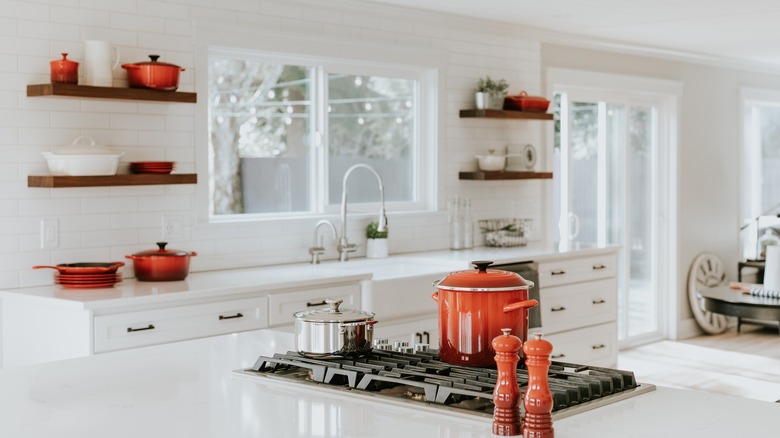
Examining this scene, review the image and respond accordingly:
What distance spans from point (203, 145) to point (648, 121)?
467cm

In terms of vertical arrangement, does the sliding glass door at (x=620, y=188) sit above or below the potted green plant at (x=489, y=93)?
below

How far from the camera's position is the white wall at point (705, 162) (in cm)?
852

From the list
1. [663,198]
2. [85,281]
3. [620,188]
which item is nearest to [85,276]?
[85,281]

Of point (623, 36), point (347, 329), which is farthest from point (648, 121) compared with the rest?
point (347, 329)

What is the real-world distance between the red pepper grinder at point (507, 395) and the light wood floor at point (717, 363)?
4.94 m

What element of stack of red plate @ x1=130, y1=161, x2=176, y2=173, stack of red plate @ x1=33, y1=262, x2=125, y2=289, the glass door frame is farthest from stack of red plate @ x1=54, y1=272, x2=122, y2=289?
the glass door frame

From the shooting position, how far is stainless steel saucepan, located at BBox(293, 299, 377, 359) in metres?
2.29

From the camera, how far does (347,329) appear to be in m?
2.30

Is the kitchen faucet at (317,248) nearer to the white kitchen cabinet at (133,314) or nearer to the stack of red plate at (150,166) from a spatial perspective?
the white kitchen cabinet at (133,314)

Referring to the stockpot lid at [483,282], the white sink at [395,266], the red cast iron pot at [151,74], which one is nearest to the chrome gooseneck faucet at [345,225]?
the white sink at [395,266]

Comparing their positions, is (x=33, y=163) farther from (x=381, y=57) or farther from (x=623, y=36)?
(x=623, y=36)

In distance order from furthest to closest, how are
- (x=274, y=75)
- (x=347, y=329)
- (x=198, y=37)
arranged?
1. (x=274, y=75)
2. (x=198, y=37)
3. (x=347, y=329)

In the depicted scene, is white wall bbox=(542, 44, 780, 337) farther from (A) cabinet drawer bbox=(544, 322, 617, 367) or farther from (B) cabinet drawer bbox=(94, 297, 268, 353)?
(B) cabinet drawer bbox=(94, 297, 268, 353)

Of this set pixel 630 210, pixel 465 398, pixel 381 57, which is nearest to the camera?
pixel 465 398
